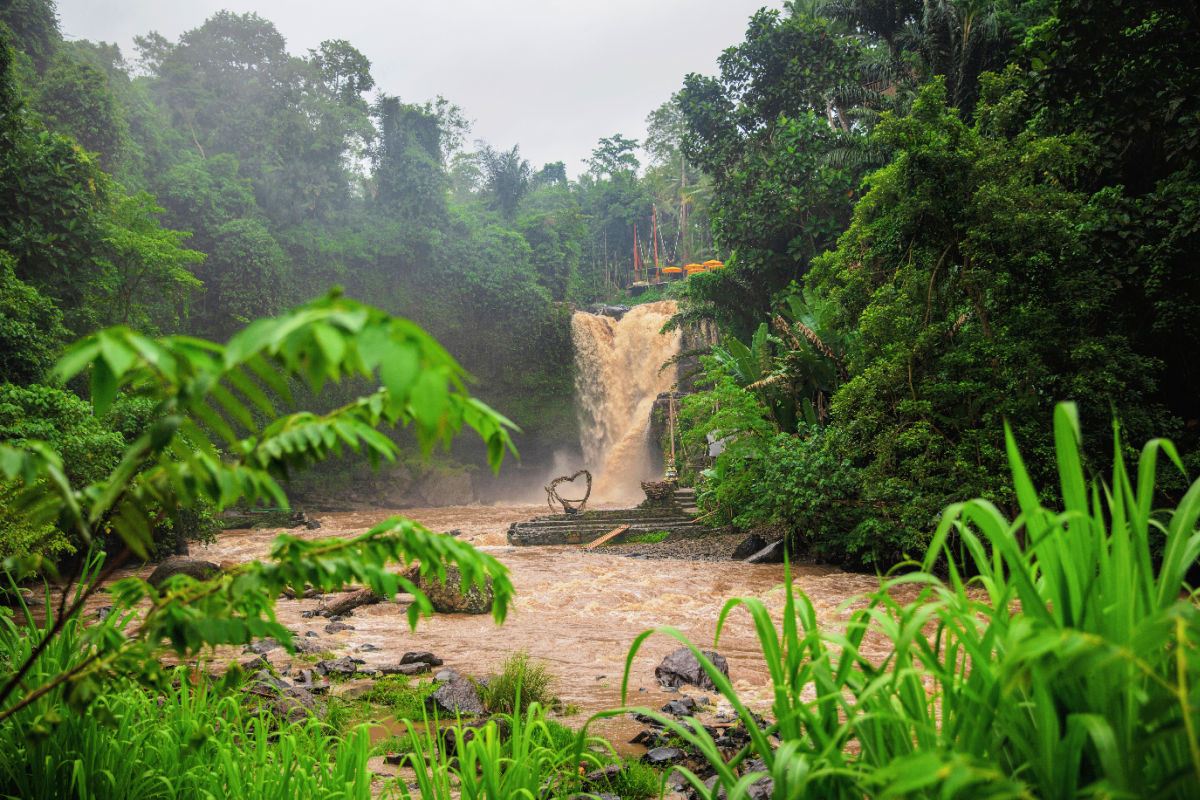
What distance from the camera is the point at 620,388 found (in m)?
25.6

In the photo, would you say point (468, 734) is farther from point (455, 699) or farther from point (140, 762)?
point (140, 762)

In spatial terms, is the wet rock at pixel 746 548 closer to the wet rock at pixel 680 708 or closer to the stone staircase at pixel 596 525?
the stone staircase at pixel 596 525

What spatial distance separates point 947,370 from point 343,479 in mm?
21771

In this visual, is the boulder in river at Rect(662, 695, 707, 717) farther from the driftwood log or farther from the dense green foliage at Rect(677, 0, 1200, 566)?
the driftwood log

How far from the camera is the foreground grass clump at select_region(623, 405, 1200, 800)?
852 mm

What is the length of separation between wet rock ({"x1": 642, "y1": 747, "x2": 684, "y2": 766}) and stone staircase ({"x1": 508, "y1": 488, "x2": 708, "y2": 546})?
962 centimetres

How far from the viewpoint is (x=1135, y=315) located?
279 inches

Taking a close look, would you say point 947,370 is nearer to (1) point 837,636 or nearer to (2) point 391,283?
(1) point 837,636

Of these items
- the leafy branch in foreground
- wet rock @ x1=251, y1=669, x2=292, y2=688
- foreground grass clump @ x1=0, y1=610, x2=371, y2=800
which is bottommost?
wet rock @ x1=251, y1=669, x2=292, y2=688

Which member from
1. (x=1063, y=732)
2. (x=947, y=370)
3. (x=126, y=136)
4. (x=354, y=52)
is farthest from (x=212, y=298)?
(x=1063, y=732)

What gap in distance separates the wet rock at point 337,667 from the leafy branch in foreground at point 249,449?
12.9ft

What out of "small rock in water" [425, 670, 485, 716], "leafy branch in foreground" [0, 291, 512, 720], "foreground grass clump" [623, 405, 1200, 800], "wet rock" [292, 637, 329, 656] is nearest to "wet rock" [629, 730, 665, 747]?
"small rock in water" [425, 670, 485, 716]

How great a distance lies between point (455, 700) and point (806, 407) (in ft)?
29.2

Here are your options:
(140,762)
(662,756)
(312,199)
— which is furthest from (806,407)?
(312,199)
